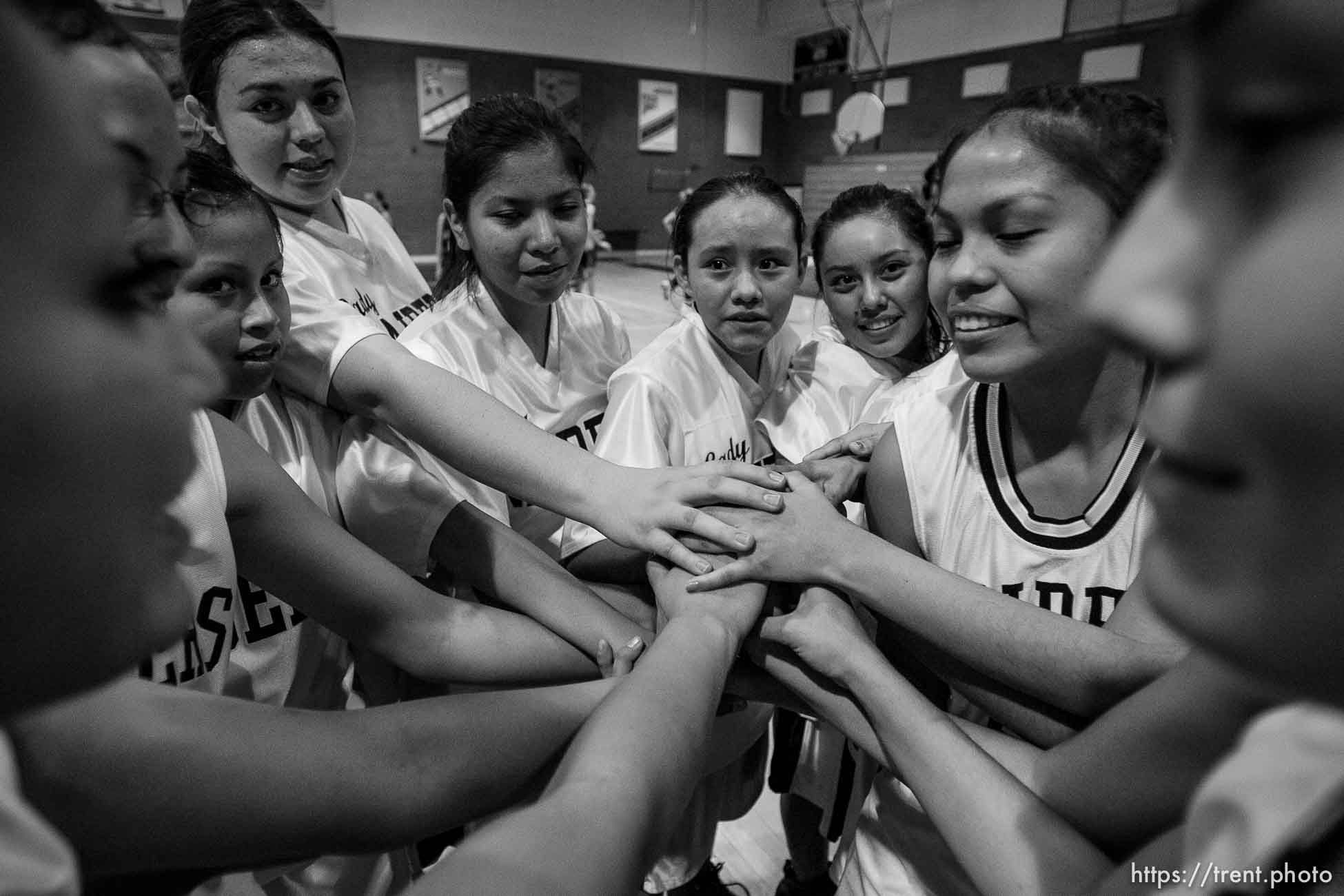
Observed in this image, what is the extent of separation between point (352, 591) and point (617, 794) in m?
0.50

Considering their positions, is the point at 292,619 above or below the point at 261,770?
below

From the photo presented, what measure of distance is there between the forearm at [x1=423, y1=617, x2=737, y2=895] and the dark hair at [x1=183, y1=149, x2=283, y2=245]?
0.72 m

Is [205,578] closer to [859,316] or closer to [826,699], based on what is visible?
[826,699]

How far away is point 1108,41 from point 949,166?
9049mm

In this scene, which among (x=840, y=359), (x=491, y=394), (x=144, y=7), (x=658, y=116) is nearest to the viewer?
(x=491, y=394)

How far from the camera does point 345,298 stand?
148cm

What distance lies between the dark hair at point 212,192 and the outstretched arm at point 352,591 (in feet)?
0.82

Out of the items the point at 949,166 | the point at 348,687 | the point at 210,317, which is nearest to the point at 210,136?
the point at 210,317

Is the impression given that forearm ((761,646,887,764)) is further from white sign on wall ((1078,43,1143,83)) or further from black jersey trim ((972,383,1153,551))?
white sign on wall ((1078,43,1143,83))

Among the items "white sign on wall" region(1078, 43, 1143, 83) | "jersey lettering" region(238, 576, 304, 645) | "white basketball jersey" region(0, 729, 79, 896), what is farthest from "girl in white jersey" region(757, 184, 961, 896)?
"white sign on wall" region(1078, 43, 1143, 83)

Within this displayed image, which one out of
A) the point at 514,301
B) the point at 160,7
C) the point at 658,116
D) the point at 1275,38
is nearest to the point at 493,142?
the point at 514,301

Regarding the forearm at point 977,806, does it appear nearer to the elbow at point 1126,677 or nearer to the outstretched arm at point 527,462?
the elbow at point 1126,677

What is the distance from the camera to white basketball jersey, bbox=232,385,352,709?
106cm

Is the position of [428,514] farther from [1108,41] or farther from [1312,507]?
[1108,41]
